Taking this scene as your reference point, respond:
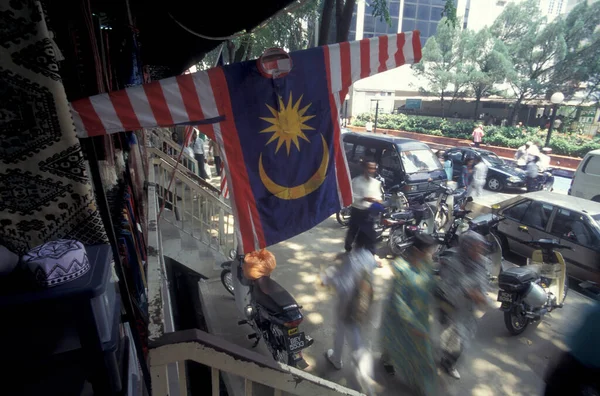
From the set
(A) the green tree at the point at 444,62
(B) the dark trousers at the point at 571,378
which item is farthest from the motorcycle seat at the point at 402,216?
(A) the green tree at the point at 444,62

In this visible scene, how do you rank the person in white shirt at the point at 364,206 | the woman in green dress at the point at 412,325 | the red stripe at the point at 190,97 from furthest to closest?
the person in white shirt at the point at 364,206
the woman in green dress at the point at 412,325
the red stripe at the point at 190,97

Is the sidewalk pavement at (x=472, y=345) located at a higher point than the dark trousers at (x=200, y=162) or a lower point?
lower

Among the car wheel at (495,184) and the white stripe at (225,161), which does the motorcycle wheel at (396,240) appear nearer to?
the white stripe at (225,161)

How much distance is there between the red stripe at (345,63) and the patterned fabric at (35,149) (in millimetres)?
1978

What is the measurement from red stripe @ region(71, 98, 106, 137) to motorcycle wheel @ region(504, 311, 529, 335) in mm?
4737

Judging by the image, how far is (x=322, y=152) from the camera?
2.81 m

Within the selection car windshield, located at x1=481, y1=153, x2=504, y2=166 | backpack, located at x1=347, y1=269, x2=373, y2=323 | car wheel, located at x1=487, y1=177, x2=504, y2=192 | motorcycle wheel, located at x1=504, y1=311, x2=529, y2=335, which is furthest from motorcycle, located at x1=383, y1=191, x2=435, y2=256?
car windshield, located at x1=481, y1=153, x2=504, y2=166

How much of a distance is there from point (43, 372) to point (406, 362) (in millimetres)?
3030

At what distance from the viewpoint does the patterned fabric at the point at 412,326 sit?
313cm

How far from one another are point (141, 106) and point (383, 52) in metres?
1.85

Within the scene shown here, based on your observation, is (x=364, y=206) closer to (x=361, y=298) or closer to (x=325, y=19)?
(x=361, y=298)

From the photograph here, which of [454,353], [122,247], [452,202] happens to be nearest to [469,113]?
[452,202]

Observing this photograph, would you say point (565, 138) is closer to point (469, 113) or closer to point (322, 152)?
point (469, 113)

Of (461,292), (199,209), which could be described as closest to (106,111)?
(461,292)
